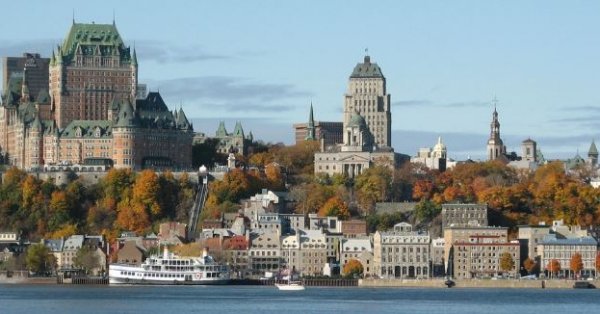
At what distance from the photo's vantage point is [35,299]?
560 ft

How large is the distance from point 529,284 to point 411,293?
1377cm

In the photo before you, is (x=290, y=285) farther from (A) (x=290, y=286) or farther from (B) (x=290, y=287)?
(B) (x=290, y=287)

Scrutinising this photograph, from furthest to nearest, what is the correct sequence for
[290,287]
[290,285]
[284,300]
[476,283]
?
[476,283], [290,285], [290,287], [284,300]

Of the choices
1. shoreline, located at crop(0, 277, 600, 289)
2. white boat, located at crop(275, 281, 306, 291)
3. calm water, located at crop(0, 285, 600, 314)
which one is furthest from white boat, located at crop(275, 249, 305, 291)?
shoreline, located at crop(0, 277, 600, 289)

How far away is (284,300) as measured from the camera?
171 metres

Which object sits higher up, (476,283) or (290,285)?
(476,283)

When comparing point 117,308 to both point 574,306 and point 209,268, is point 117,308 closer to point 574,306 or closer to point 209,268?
point 574,306

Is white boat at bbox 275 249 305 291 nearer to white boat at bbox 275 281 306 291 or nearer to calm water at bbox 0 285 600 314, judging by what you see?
white boat at bbox 275 281 306 291

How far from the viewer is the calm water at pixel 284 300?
15800 cm

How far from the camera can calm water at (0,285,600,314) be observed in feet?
518

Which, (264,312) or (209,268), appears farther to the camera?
(209,268)

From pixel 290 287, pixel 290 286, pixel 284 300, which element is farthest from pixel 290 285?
pixel 284 300

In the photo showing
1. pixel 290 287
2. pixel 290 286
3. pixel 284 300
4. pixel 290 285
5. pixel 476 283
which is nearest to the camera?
pixel 284 300

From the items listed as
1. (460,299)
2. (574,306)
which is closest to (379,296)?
(460,299)
